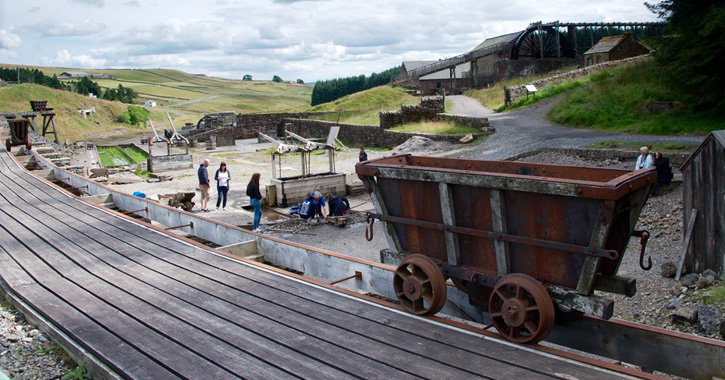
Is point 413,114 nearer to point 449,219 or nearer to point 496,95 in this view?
point 496,95

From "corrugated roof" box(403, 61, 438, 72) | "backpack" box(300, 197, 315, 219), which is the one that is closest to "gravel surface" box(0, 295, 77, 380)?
"backpack" box(300, 197, 315, 219)

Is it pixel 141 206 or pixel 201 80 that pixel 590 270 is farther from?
pixel 201 80

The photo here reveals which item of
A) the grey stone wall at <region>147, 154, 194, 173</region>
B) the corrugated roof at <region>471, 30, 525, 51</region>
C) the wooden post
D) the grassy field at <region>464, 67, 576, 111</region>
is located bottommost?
the wooden post

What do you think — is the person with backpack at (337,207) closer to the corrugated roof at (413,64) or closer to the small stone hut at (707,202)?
the small stone hut at (707,202)

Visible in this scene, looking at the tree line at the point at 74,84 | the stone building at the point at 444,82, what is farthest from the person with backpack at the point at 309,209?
the tree line at the point at 74,84

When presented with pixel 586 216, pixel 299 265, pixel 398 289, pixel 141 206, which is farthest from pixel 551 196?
pixel 141 206

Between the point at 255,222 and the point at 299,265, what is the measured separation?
776 cm

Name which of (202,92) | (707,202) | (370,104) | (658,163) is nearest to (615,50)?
(370,104)

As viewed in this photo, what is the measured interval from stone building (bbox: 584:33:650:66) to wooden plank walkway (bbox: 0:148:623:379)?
125 ft

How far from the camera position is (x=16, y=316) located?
529 cm

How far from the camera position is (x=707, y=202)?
8953mm

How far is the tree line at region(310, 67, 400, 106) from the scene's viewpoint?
3669 inches

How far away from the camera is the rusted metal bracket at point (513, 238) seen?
12.0 ft

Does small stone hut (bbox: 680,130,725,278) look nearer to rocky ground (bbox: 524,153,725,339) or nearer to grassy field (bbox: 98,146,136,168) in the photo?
rocky ground (bbox: 524,153,725,339)
